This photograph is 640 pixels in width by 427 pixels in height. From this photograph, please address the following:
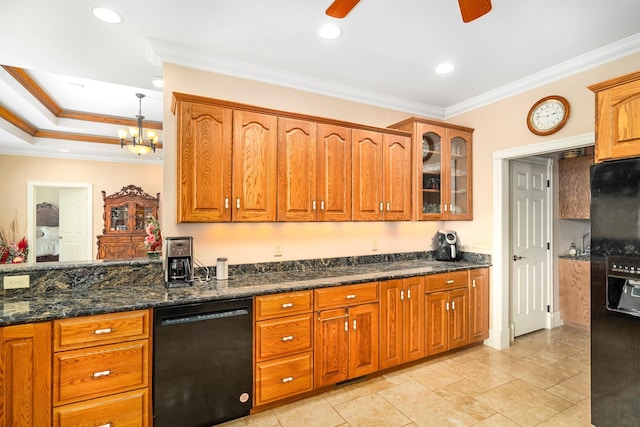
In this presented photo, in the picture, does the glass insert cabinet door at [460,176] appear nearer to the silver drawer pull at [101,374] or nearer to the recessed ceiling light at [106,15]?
the recessed ceiling light at [106,15]

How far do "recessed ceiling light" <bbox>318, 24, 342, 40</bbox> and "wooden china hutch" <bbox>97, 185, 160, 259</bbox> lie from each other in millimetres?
5474

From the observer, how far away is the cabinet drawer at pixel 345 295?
2508 millimetres

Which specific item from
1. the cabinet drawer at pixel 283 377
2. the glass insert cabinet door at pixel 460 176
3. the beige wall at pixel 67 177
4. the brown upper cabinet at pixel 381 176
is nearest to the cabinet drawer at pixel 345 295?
the cabinet drawer at pixel 283 377

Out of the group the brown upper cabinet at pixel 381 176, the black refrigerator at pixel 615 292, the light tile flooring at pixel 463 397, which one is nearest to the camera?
the black refrigerator at pixel 615 292

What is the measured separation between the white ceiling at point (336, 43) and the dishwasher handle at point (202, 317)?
79.9 inches

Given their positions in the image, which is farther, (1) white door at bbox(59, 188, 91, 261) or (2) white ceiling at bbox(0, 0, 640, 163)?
(1) white door at bbox(59, 188, 91, 261)

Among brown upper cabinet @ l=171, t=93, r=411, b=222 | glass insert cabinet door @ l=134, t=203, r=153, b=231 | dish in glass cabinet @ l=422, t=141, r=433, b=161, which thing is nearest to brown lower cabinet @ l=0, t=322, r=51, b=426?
brown upper cabinet @ l=171, t=93, r=411, b=222

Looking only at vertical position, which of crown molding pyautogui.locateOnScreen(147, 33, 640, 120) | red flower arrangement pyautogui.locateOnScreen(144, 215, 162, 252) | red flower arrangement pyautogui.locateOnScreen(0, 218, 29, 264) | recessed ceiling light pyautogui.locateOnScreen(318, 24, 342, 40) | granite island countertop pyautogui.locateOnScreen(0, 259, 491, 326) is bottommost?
granite island countertop pyautogui.locateOnScreen(0, 259, 491, 326)

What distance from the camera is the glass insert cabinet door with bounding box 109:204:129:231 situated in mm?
6199

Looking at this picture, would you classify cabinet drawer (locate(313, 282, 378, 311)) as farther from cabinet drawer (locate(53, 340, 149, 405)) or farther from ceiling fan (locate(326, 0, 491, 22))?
ceiling fan (locate(326, 0, 491, 22))

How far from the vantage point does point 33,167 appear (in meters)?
5.72

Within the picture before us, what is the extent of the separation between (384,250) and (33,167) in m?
6.45

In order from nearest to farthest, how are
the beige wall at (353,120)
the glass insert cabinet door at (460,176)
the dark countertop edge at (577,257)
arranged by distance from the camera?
1. the beige wall at (353,120)
2. the glass insert cabinet door at (460,176)
3. the dark countertop edge at (577,257)

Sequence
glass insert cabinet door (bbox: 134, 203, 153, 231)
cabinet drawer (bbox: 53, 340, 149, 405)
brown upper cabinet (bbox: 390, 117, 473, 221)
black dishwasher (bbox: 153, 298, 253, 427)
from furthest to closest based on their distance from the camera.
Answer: glass insert cabinet door (bbox: 134, 203, 153, 231)
brown upper cabinet (bbox: 390, 117, 473, 221)
black dishwasher (bbox: 153, 298, 253, 427)
cabinet drawer (bbox: 53, 340, 149, 405)
